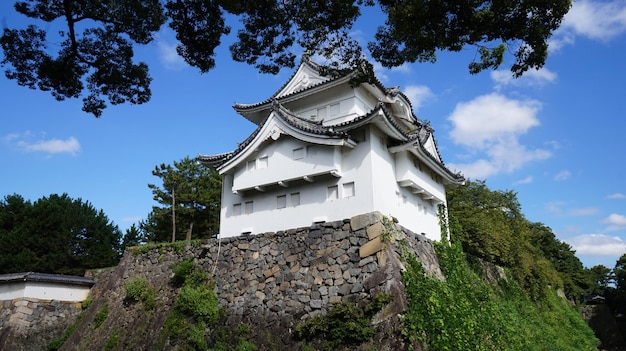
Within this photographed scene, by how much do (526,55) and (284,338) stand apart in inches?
382

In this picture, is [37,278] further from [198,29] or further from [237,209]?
[198,29]

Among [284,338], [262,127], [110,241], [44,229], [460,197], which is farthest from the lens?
[110,241]

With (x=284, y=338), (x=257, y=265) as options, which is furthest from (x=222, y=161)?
(x=284, y=338)

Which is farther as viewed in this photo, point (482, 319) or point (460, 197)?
point (460, 197)

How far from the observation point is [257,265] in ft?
47.5

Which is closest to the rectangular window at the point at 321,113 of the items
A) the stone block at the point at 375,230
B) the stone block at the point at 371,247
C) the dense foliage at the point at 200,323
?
the stone block at the point at 375,230

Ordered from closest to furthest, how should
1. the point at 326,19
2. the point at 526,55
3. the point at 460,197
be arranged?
the point at 526,55 < the point at 326,19 < the point at 460,197

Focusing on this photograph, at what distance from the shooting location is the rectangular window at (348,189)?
A: 13.7 m

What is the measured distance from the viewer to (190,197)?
27.3 m

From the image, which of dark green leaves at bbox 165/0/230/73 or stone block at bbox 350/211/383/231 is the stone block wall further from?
dark green leaves at bbox 165/0/230/73

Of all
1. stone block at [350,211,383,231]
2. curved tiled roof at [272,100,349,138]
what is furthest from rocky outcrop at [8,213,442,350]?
curved tiled roof at [272,100,349,138]

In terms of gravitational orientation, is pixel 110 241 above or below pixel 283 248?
above

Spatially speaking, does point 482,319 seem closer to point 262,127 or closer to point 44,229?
point 262,127

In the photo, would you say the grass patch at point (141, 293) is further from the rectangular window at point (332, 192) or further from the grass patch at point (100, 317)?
the rectangular window at point (332, 192)
